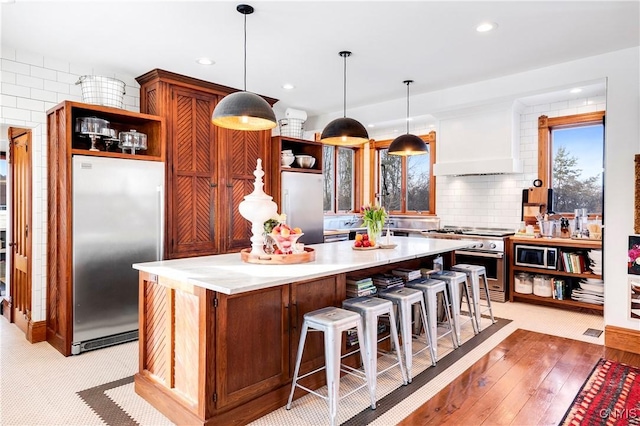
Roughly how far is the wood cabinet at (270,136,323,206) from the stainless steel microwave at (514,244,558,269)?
9.23 ft

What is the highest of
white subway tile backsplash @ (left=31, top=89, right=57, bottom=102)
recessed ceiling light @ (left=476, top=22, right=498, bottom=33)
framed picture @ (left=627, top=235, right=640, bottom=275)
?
recessed ceiling light @ (left=476, top=22, right=498, bottom=33)

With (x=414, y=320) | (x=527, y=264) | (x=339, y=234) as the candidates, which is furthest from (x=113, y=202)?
(x=527, y=264)

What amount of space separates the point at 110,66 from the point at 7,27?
951mm

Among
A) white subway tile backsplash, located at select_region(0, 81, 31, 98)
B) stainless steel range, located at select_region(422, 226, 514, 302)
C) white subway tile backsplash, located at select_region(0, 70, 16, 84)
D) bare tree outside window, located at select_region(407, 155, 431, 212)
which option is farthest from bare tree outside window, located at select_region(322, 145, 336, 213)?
white subway tile backsplash, located at select_region(0, 70, 16, 84)

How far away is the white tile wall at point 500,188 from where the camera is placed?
5.34m

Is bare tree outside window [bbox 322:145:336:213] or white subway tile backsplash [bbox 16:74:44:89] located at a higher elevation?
white subway tile backsplash [bbox 16:74:44:89]

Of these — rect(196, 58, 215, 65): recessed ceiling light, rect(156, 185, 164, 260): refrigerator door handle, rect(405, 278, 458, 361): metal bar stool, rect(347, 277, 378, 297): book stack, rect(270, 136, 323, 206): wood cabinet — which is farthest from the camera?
rect(270, 136, 323, 206): wood cabinet

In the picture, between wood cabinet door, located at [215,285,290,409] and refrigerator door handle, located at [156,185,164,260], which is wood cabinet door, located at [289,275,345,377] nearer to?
wood cabinet door, located at [215,285,290,409]

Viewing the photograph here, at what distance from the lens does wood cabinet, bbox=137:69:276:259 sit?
13.6ft

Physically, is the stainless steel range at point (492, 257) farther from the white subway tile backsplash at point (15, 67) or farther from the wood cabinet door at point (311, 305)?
the white subway tile backsplash at point (15, 67)

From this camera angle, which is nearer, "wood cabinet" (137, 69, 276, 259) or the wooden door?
the wooden door

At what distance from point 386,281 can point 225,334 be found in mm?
1554

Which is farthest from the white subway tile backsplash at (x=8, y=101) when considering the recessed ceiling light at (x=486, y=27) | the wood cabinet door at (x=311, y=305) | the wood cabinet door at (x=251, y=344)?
the recessed ceiling light at (x=486, y=27)

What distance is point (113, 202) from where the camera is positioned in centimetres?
370
